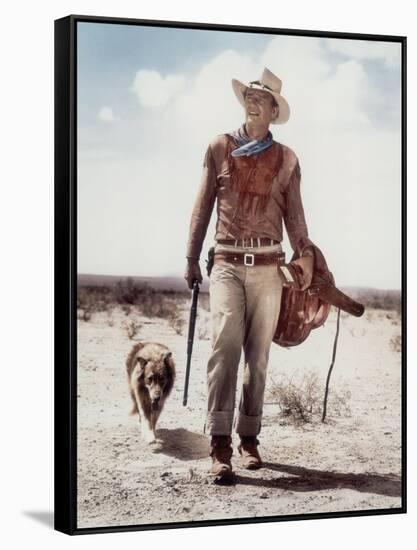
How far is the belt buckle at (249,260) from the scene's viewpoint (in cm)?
973

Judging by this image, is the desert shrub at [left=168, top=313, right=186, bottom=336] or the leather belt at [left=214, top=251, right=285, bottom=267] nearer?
the desert shrub at [left=168, top=313, right=186, bottom=336]

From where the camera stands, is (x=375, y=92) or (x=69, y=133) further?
(x=375, y=92)

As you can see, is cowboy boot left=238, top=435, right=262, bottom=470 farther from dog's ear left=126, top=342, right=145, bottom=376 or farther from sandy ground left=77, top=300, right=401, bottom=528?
dog's ear left=126, top=342, right=145, bottom=376

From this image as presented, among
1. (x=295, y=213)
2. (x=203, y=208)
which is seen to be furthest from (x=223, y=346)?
(x=295, y=213)

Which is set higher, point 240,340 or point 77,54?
point 77,54

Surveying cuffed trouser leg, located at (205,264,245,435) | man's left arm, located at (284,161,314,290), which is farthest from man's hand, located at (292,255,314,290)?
cuffed trouser leg, located at (205,264,245,435)

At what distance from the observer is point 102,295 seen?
935 cm

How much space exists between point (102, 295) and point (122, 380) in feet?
1.67

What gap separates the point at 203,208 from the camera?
9656 mm

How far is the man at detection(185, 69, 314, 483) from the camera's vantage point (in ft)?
31.8

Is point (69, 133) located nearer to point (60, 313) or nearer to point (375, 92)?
point (60, 313)

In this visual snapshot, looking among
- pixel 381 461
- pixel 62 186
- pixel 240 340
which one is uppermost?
pixel 62 186

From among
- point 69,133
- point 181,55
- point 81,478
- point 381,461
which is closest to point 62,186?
point 69,133

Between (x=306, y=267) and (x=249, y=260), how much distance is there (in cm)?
43
